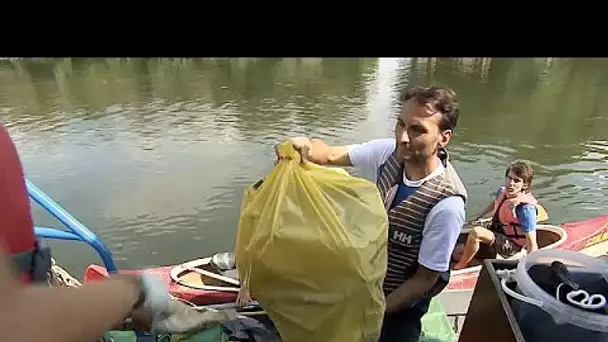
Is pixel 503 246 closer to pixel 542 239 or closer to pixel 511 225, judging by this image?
pixel 511 225

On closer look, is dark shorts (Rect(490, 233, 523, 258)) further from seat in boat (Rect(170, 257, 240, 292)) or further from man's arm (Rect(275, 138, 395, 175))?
man's arm (Rect(275, 138, 395, 175))

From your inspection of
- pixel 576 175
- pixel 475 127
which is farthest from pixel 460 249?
pixel 475 127

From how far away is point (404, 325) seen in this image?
184 cm

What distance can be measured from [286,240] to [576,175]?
5.61 m

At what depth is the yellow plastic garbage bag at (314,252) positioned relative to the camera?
1404 mm

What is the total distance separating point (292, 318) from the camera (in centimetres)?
146

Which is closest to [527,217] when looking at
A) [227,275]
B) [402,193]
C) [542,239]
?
[542,239]

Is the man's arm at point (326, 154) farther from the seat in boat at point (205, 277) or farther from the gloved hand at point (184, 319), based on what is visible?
the seat in boat at point (205, 277)

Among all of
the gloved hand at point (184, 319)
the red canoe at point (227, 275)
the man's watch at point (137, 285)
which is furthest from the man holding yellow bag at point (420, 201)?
the red canoe at point (227, 275)

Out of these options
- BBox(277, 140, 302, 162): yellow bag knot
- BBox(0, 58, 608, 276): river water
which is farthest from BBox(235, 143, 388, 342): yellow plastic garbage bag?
BBox(0, 58, 608, 276): river water

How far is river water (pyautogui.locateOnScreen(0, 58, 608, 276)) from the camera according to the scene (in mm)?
5441

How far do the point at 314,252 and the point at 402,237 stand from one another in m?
0.40

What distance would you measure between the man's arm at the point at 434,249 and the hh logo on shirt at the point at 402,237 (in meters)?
0.04

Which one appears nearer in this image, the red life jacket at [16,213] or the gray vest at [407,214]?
the red life jacket at [16,213]
